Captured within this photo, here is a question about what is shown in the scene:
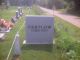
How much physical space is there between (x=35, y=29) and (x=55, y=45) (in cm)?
114

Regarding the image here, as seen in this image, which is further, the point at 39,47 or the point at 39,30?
the point at 39,30

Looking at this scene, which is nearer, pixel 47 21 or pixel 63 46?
pixel 63 46

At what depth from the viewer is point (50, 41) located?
38.6 ft

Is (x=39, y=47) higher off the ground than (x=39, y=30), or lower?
lower

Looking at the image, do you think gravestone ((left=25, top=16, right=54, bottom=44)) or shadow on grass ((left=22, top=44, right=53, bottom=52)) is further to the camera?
gravestone ((left=25, top=16, right=54, bottom=44))

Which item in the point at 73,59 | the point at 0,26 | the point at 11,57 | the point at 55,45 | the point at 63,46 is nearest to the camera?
the point at 73,59

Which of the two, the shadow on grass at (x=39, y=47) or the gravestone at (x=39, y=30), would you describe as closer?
the shadow on grass at (x=39, y=47)

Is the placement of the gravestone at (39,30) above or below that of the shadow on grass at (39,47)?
above

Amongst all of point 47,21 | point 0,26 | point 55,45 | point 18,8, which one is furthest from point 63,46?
point 18,8

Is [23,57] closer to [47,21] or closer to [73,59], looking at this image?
[73,59]

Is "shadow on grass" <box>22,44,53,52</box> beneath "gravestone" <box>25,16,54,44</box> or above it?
beneath

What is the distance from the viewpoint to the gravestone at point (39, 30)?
38.5 feet

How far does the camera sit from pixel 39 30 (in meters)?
11.8

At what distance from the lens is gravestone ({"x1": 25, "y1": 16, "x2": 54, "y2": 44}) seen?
11734mm
